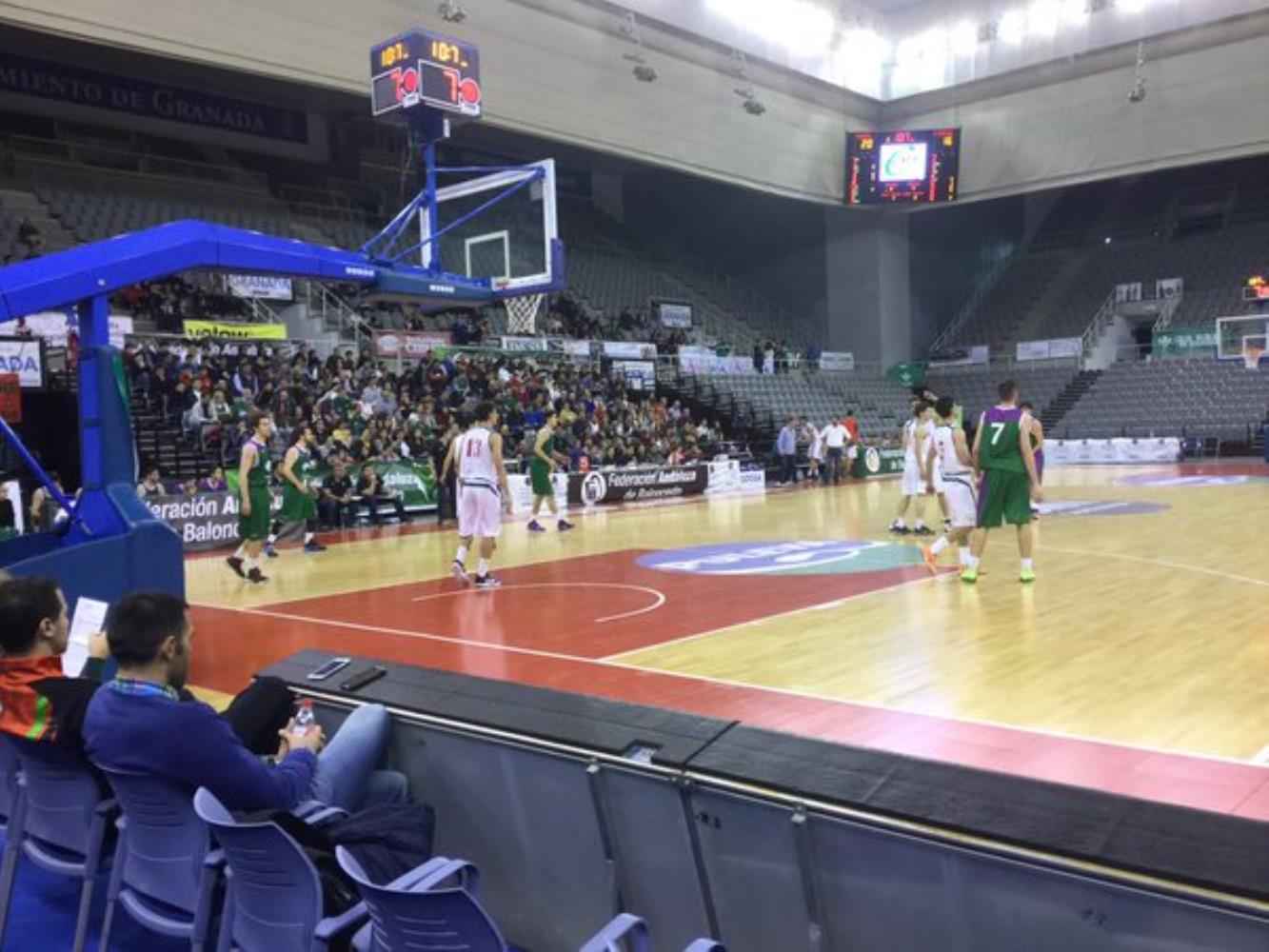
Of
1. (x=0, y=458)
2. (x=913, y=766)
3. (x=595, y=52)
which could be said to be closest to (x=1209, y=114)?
(x=595, y=52)

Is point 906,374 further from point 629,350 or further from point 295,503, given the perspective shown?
point 295,503

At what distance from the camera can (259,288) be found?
883 inches

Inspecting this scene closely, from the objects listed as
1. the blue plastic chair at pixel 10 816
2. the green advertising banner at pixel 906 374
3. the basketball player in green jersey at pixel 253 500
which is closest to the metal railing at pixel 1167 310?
the green advertising banner at pixel 906 374

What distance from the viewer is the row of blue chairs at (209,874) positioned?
215 cm

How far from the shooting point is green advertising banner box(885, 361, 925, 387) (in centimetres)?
3556

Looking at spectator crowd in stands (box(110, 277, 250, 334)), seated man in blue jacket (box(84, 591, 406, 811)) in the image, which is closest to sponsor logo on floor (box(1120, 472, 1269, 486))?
spectator crowd in stands (box(110, 277, 250, 334))

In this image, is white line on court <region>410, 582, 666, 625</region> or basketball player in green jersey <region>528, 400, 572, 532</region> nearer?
white line on court <region>410, 582, 666, 625</region>

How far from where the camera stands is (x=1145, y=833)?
2.10 m

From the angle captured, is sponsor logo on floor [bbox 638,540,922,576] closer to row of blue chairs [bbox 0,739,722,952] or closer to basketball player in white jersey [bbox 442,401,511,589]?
basketball player in white jersey [bbox 442,401,511,589]

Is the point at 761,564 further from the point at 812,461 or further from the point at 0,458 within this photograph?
the point at 812,461

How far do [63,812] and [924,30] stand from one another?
114 ft

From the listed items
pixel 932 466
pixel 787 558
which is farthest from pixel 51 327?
pixel 932 466

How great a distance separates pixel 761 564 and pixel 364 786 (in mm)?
8467

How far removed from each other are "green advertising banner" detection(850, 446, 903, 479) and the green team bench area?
24904 mm
